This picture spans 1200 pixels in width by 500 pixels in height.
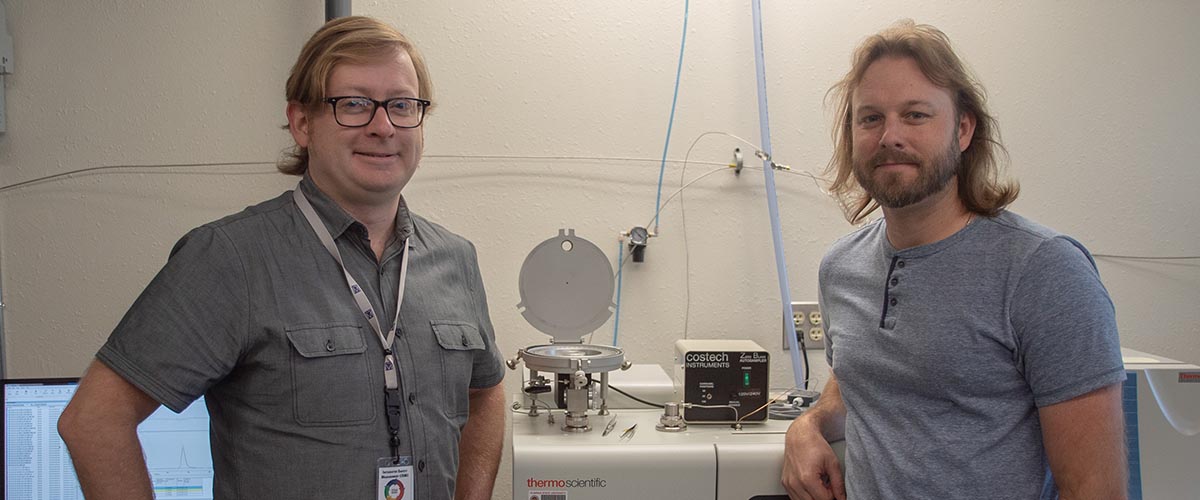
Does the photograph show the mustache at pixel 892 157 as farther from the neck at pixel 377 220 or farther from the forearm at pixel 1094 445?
the neck at pixel 377 220

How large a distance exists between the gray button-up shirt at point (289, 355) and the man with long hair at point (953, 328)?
25.3 inches

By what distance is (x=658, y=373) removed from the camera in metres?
1.84

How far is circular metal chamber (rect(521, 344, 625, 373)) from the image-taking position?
1.47m

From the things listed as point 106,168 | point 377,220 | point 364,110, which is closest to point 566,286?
point 377,220

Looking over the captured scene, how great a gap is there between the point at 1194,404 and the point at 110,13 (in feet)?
7.77

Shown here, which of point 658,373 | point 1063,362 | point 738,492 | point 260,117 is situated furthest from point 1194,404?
point 260,117

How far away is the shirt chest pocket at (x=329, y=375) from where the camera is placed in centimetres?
110

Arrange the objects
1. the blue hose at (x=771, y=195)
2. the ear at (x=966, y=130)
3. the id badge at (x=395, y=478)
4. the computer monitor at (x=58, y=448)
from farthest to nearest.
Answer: the blue hose at (x=771, y=195)
the computer monitor at (x=58, y=448)
the ear at (x=966, y=130)
the id badge at (x=395, y=478)

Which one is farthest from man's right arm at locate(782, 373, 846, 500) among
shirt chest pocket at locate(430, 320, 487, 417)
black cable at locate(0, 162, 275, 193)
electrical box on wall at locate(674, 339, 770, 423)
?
black cable at locate(0, 162, 275, 193)

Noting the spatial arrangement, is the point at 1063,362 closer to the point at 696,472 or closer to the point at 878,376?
the point at 878,376

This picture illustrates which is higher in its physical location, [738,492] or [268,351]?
[268,351]

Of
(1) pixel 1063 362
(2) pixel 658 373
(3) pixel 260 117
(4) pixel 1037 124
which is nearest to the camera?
(1) pixel 1063 362

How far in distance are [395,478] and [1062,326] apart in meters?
0.91

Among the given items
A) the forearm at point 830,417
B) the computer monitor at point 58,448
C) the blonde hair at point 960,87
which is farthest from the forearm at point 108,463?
the blonde hair at point 960,87
